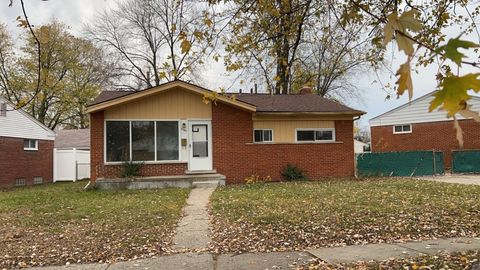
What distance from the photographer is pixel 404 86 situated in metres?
1.38

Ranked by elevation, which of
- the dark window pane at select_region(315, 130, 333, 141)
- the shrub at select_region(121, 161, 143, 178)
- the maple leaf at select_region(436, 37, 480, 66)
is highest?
the dark window pane at select_region(315, 130, 333, 141)

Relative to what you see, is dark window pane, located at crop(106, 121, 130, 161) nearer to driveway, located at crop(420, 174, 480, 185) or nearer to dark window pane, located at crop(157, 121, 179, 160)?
dark window pane, located at crop(157, 121, 179, 160)

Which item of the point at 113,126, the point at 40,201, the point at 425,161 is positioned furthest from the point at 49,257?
the point at 425,161

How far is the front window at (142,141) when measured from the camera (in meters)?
16.0

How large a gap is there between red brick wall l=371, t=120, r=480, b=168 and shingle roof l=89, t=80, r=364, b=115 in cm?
Answer: 688

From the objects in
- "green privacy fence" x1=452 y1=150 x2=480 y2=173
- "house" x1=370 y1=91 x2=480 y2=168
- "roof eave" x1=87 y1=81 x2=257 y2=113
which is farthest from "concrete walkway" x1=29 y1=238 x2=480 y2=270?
"house" x1=370 y1=91 x2=480 y2=168

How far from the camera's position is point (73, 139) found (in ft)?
113

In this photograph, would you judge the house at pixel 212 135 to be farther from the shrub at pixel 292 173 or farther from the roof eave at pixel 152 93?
the shrub at pixel 292 173

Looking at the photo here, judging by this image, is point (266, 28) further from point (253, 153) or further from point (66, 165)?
point (66, 165)

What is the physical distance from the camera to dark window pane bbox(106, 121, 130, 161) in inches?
630

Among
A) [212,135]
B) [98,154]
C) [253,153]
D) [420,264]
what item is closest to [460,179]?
[253,153]

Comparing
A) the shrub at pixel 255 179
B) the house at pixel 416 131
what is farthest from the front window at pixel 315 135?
the house at pixel 416 131

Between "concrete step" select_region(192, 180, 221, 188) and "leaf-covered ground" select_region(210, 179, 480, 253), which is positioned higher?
"concrete step" select_region(192, 180, 221, 188)

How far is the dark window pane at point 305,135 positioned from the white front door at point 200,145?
12.5 ft
